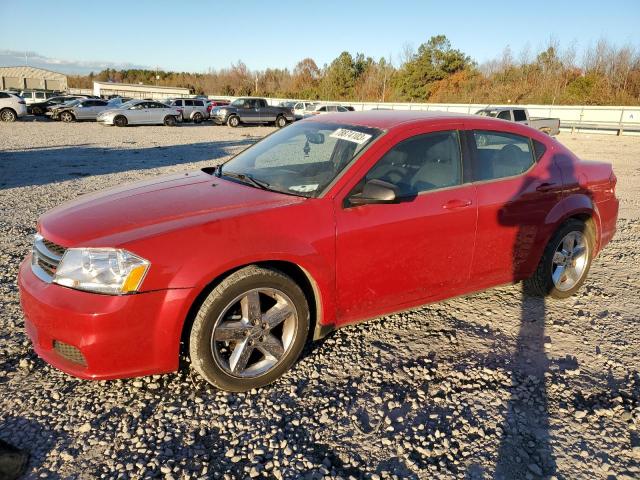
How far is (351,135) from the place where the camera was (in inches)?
139

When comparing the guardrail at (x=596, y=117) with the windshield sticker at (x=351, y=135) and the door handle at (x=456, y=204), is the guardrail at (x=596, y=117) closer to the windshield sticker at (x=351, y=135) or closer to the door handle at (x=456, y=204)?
the windshield sticker at (x=351, y=135)

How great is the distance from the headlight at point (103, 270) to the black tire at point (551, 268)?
3342 millimetres

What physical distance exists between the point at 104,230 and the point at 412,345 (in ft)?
7.39

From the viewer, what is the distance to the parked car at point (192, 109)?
33.5 m

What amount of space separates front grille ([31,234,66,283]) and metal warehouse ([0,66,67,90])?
97.0 m

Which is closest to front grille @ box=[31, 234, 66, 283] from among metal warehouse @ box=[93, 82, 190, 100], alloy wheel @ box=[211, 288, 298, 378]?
alloy wheel @ box=[211, 288, 298, 378]

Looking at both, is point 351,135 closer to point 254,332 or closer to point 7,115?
point 254,332

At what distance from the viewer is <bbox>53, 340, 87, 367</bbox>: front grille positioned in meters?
2.58

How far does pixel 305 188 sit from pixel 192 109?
33.0 meters

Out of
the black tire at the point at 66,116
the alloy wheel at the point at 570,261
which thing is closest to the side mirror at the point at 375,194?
the alloy wheel at the point at 570,261

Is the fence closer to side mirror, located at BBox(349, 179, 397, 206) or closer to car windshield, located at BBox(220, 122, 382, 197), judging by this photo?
car windshield, located at BBox(220, 122, 382, 197)

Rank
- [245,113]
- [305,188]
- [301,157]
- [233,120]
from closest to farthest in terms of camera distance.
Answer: [305,188] < [301,157] < [245,113] < [233,120]

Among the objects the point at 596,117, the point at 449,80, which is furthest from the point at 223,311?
the point at 449,80

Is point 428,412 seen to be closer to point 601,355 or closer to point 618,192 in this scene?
point 601,355
